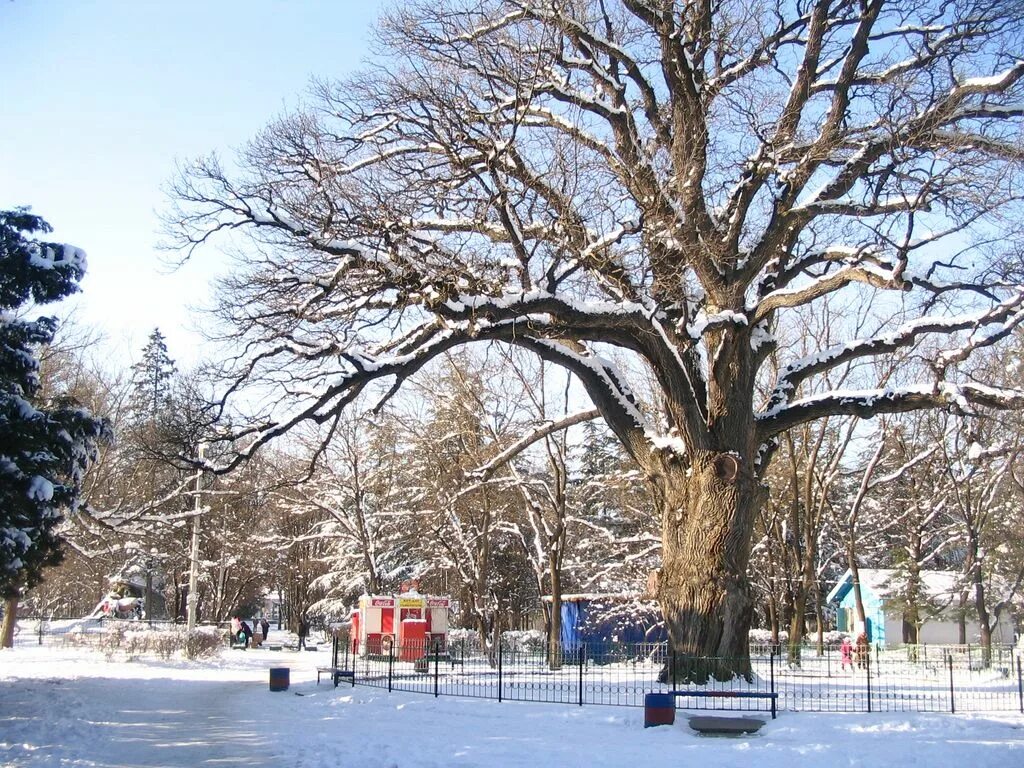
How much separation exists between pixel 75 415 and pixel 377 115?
310 inches

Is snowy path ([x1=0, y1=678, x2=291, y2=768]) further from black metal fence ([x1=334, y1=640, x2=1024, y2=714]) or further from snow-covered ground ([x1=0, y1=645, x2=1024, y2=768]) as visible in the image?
black metal fence ([x1=334, y1=640, x2=1024, y2=714])

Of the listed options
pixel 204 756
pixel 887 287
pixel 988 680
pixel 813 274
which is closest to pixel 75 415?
pixel 204 756

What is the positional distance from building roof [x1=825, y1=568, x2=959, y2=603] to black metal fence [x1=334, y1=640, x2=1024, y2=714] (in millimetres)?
12693

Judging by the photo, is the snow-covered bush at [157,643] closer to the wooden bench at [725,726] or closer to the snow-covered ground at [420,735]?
the snow-covered ground at [420,735]

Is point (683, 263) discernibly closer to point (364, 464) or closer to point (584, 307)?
point (584, 307)

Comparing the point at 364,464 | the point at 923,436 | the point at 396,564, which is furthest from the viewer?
the point at 396,564

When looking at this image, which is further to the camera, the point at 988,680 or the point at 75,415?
the point at 988,680

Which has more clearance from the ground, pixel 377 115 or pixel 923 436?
pixel 377 115

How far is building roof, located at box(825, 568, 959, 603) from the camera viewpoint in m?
42.1

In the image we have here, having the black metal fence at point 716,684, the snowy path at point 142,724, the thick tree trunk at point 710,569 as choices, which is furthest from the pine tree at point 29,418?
the thick tree trunk at point 710,569

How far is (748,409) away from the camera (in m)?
19.9

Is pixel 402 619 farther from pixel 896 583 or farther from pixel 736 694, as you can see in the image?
pixel 896 583

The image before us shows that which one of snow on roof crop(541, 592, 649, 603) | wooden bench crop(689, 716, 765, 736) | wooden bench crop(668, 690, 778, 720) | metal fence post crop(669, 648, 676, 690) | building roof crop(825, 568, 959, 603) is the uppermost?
building roof crop(825, 568, 959, 603)

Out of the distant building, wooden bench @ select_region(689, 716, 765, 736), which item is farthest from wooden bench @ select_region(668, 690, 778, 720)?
the distant building
